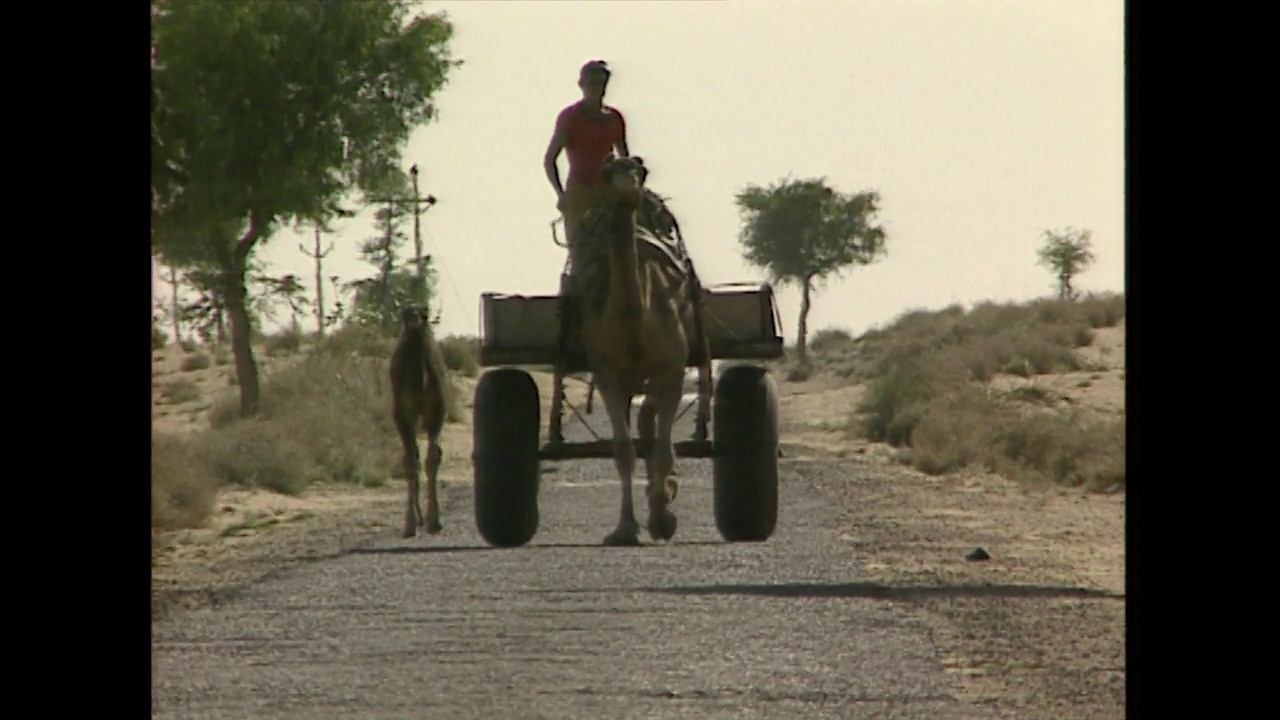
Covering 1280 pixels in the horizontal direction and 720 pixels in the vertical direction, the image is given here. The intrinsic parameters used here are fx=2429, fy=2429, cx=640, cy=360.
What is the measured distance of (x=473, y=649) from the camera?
38.6 feet

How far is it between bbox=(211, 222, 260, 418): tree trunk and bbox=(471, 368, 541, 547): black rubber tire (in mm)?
26359

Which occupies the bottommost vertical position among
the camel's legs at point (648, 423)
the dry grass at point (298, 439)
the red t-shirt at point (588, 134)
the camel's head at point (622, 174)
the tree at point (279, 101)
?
the dry grass at point (298, 439)

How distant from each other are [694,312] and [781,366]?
228ft

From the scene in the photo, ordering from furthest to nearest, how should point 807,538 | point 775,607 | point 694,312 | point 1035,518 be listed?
point 1035,518
point 807,538
point 694,312
point 775,607

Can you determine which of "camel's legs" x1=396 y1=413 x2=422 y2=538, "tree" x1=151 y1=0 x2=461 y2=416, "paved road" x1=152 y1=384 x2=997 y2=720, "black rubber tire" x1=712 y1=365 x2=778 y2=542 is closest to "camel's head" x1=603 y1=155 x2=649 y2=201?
"black rubber tire" x1=712 y1=365 x2=778 y2=542

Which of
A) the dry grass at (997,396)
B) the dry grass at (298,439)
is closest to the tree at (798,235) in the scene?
the dry grass at (997,396)

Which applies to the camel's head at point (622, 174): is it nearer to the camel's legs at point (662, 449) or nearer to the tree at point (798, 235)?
the camel's legs at point (662, 449)

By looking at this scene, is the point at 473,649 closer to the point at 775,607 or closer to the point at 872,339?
the point at 775,607

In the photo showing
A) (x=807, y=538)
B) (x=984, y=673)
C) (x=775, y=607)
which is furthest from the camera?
(x=807, y=538)

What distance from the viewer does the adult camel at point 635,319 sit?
15570 mm

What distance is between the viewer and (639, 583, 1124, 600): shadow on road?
1438cm

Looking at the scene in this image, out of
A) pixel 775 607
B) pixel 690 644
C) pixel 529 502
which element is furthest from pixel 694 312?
pixel 690 644

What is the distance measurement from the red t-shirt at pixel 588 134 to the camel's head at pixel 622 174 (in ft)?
1.56

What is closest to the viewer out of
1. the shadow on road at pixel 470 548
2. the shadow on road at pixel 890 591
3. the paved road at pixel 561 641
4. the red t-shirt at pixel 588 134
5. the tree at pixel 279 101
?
the paved road at pixel 561 641
